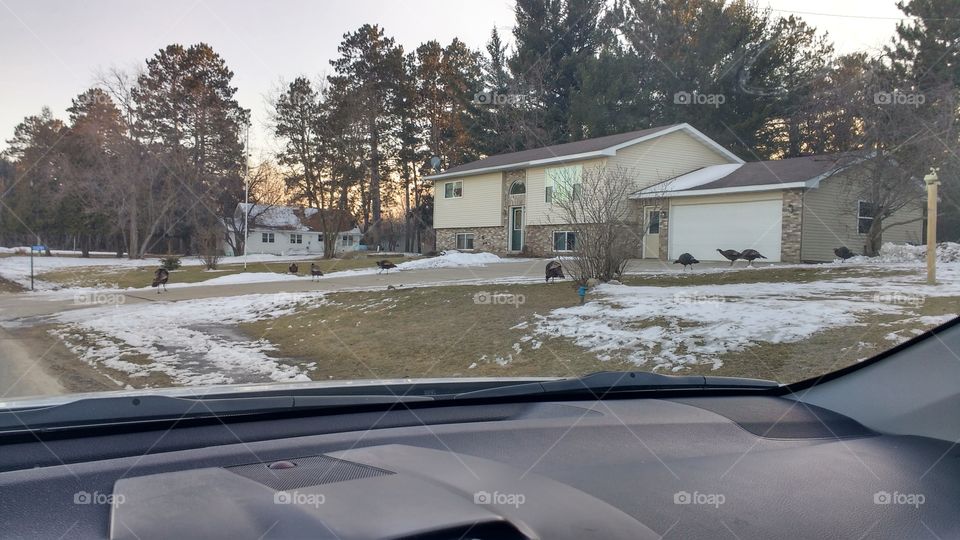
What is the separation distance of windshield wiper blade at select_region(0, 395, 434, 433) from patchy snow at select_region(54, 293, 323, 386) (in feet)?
19.4

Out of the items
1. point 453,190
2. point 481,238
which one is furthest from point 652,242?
point 453,190

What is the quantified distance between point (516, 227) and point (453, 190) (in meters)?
→ 5.23

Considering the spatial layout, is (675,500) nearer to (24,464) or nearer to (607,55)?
(24,464)

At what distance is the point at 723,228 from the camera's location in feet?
71.8

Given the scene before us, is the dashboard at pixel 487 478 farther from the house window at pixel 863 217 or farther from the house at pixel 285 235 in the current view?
the house at pixel 285 235

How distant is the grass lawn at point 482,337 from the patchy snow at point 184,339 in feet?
1.91

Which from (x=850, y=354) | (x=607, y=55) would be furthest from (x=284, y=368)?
(x=607, y=55)

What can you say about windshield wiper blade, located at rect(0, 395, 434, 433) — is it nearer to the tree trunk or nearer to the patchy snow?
the patchy snow

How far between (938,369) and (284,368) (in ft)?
25.8

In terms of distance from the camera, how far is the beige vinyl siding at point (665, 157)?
2505cm

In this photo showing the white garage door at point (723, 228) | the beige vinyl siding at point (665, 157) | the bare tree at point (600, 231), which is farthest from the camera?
the beige vinyl siding at point (665, 157)

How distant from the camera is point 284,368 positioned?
8805 millimetres

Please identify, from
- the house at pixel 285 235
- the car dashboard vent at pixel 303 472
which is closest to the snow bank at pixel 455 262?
the car dashboard vent at pixel 303 472

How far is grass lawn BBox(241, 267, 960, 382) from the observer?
713 centimetres
